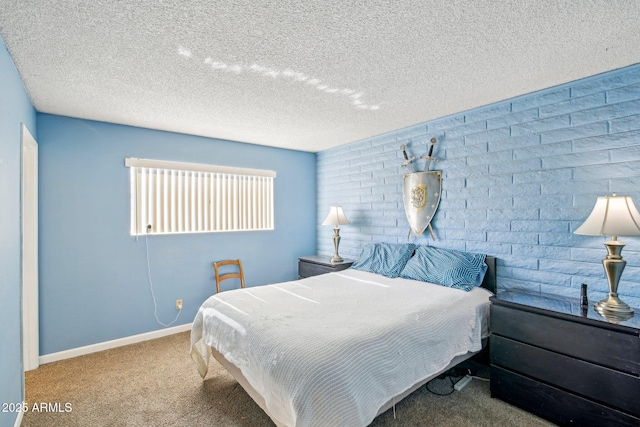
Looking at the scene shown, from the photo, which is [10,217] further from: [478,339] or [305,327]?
[478,339]

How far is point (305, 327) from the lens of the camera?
1821 millimetres

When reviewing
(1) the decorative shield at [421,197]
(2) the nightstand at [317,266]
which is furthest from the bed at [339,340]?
(2) the nightstand at [317,266]

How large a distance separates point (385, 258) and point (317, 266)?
1030mm

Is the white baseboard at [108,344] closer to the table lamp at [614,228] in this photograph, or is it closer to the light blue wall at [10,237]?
the light blue wall at [10,237]

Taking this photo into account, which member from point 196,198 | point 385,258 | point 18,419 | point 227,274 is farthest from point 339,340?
point 196,198

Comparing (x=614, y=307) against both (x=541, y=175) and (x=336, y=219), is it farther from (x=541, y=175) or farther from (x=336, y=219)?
(x=336, y=219)

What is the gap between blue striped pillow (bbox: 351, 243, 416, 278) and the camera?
A: 10.6ft

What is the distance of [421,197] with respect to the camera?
10.8 ft

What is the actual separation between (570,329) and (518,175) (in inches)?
51.0

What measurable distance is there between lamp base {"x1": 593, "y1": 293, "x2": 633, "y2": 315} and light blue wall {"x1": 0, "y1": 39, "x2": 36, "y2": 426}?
3552 millimetres

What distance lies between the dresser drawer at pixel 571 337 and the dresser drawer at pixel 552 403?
256 mm

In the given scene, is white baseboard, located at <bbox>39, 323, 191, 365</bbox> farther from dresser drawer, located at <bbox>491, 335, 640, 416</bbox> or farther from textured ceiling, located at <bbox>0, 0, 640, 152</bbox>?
dresser drawer, located at <bbox>491, 335, 640, 416</bbox>

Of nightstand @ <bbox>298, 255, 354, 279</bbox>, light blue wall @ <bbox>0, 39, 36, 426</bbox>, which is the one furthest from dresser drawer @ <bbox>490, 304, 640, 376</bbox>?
light blue wall @ <bbox>0, 39, 36, 426</bbox>

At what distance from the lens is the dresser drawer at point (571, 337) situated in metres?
1.66
